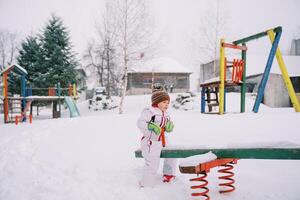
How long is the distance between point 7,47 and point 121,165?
46749mm

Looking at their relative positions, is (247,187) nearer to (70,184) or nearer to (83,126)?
(70,184)

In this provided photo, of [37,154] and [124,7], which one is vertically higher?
[124,7]

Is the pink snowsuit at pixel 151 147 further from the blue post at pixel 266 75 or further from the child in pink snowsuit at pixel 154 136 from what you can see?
the blue post at pixel 266 75

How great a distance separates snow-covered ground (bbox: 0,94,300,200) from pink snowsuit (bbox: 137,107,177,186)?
15 centimetres

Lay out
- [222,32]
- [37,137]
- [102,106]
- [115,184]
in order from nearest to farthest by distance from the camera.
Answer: [115,184]
[37,137]
[102,106]
[222,32]

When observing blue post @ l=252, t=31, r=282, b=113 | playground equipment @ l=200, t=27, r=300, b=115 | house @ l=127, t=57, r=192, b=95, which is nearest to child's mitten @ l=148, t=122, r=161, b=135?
playground equipment @ l=200, t=27, r=300, b=115

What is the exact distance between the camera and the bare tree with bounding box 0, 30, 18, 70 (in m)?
40.2

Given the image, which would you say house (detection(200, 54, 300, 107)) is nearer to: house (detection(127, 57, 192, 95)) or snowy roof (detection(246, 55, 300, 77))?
snowy roof (detection(246, 55, 300, 77))

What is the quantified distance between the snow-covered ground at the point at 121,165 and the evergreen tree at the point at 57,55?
17434 mm

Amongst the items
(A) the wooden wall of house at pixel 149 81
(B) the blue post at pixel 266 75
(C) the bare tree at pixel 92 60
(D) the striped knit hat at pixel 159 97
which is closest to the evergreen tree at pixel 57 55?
(C) the bare tree at pixel 92 60

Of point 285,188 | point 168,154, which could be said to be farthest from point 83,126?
point 285,188

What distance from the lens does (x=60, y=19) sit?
23781mm

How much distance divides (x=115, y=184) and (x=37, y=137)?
4.09 metres

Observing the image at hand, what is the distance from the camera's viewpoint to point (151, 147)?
9.35 ft
